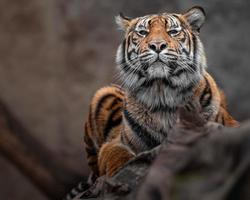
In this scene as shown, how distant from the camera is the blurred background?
7.11 metres

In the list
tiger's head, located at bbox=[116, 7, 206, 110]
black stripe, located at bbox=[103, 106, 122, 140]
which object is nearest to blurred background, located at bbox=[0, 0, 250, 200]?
black stripe, located at bbox=[103, 106, 122, 140]

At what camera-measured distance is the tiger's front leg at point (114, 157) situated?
4.30m

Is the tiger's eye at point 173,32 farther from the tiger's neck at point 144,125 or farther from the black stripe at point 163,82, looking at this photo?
the tiger's neck at point 144,125

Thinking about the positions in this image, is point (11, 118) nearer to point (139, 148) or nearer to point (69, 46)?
point (69, 46)

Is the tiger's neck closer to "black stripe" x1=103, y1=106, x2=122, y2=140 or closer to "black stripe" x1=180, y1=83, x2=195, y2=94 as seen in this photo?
"black stripe" x1=180, y1=83, x2=195, y2=94

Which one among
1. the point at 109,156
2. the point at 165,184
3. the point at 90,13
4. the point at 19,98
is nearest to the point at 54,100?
the point at 19,98

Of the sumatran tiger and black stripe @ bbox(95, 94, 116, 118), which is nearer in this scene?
the sumatran tiger

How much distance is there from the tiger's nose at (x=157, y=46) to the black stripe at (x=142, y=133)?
1.64 feet

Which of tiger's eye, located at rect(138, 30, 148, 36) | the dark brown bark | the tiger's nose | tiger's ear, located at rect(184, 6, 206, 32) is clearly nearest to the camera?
the tiger's nose

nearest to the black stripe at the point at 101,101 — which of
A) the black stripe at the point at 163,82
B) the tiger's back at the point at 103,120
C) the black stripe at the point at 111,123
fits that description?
the tiger's back at the point at 103,120

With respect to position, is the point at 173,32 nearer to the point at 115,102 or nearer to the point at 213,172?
the point at 115,102

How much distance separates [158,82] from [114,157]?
1.78 feet

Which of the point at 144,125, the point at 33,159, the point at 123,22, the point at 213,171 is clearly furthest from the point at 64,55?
the point at 213,171

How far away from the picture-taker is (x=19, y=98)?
7.51 meters
